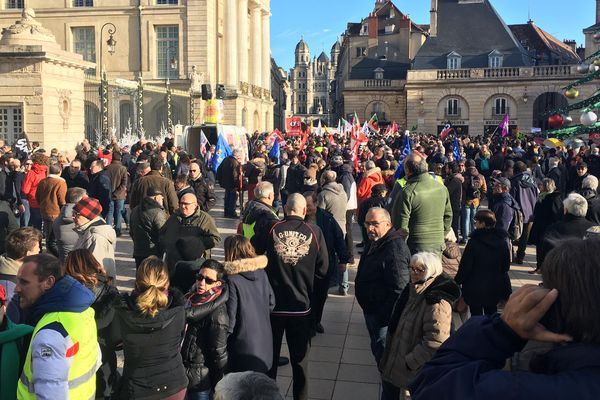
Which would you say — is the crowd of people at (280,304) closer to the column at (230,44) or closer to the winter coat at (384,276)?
the winter coat at (384,276)

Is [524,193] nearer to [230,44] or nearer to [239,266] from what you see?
[239,266]

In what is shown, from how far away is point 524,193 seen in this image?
11250 millimetres

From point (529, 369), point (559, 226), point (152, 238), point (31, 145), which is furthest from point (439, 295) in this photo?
point (31, 145)

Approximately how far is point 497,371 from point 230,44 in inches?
1666

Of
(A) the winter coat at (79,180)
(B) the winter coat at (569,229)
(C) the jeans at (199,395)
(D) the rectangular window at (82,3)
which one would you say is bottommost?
(C) the jeans at (199,395)

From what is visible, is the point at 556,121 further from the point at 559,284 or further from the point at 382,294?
the point at 559,284

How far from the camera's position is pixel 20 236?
16.5ft

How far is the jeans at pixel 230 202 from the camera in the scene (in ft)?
52.5

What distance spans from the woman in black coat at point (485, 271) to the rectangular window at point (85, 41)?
125ft

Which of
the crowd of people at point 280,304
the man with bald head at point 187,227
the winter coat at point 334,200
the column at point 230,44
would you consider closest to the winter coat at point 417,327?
the crowd of people at point 280,304

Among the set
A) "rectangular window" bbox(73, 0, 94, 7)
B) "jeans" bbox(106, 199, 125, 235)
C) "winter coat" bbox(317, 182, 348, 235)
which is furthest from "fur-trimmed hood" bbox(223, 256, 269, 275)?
"rectangular window" bbox(73, 0, 94, 7)

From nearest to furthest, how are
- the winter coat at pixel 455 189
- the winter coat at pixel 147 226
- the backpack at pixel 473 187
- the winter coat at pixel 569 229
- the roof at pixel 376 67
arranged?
1. the winter coat at pixel 569 229
2. the winter coat at pixel 147 226
3. the winter coat at pixel 455 189
4. the backpack at pixel 473 187
5. the roof at pixel 376 67

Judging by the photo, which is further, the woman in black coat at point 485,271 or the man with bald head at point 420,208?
the man with bald head at point 420,208

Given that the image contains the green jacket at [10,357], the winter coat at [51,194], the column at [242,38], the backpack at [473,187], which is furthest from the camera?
the column at [242,38]
